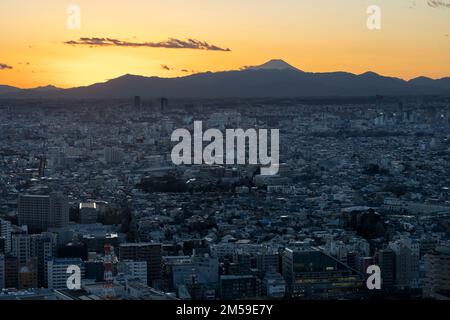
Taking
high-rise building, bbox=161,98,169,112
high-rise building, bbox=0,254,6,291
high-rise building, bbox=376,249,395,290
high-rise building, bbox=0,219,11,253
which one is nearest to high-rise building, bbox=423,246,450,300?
high-rise building, bbox=376,249,395,290

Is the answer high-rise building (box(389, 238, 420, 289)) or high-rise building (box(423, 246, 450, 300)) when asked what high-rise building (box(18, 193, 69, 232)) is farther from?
high-rise building (box(423, 246, 450, 300))

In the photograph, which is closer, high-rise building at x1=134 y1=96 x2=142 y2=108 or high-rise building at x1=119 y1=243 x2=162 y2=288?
high-rise building at x1=119 y1=243 x2=162 y2=288

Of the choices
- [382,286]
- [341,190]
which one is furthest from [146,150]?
[382,286]

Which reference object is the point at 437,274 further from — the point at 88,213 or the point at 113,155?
the point at 113,155

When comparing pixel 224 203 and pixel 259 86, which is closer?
pixel 224 203

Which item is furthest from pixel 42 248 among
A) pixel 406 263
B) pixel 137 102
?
pixel 137 102

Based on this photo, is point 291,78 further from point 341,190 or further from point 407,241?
point 407,241
